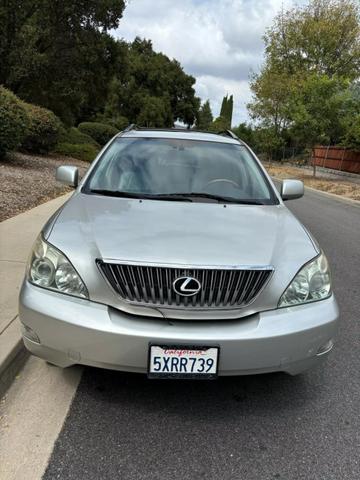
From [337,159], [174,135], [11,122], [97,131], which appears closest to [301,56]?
[337,159]

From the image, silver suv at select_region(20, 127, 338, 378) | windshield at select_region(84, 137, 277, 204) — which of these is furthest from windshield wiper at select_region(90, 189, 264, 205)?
silver suv at select_region(20, 127, 338, 378)

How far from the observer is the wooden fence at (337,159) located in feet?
89.6

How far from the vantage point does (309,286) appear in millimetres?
2725

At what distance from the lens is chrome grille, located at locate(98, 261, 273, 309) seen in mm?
2492

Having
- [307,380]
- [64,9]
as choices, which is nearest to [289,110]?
[64,9]

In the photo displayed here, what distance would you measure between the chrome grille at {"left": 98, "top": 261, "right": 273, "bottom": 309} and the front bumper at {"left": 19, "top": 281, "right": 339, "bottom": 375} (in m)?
0.10

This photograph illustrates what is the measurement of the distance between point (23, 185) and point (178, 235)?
7752 mm

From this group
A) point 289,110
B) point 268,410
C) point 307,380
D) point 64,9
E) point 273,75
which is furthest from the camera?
point 273,75

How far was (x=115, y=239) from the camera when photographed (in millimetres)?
2686

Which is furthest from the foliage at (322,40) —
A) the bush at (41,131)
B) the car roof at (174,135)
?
the car roof at (174,135)

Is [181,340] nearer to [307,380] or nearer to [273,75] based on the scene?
[307,380]

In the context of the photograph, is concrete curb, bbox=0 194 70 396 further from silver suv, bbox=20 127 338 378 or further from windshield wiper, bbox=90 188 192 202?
windshield wiper, bbox=90 188 192 202

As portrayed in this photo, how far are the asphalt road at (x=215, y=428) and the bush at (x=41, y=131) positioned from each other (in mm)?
13294

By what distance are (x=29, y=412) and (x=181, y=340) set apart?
40.2 inches
